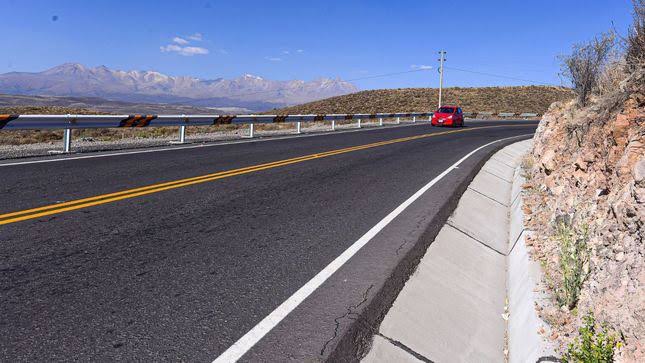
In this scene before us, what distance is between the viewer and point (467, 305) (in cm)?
449

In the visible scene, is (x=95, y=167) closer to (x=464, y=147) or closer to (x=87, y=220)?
(x=87, y=220)

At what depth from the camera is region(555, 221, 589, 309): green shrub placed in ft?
12.8

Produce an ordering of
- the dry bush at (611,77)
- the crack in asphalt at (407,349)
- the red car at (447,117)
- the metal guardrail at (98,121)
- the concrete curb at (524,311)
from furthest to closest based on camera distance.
→ the red car at (447,117) < the metal guardrail at (98,121) < the dry bush at (611,77) < the concrete curb at (524,311) < the crack in asphalt at (407,349)

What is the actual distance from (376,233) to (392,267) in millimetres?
1151

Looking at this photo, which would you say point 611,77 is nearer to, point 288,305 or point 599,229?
point 599,229

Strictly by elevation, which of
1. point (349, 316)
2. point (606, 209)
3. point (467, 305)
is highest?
point (606, 209)

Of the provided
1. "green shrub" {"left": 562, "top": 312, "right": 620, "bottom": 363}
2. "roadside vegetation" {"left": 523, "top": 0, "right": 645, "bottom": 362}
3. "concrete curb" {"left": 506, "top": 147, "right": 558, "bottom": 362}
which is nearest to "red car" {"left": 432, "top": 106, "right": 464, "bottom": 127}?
"roadside vegetation" {"left": 523, "top": 0, "right": 645, "bottom": 362}

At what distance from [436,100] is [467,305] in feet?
286

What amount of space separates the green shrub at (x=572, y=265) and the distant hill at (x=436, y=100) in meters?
67.3

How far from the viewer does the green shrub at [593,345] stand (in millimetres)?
2947

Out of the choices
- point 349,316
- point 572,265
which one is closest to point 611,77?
point 572,265

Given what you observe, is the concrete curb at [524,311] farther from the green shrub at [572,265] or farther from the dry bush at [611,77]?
the dry bush at [611,77]

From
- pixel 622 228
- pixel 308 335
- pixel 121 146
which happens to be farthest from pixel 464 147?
pixel 308 335

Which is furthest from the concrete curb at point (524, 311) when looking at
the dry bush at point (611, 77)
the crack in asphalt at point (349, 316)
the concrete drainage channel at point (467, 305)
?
the dry bush at point (611, 77)
